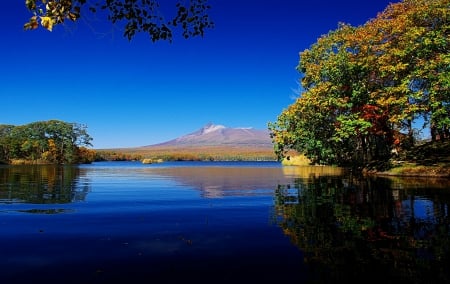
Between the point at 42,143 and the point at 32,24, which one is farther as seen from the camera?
the point at 42,143

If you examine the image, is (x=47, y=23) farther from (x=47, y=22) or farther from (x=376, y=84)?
(x=376, y=84)

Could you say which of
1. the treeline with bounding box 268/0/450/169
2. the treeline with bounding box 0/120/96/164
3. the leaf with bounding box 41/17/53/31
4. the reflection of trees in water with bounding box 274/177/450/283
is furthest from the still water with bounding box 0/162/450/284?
the treeline with bounding box 0/120/96/164

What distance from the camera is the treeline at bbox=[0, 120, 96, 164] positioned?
431 ft

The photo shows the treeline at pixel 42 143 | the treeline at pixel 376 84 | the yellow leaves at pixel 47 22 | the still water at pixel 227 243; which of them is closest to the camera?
the yellow leaves at pixel 47 22

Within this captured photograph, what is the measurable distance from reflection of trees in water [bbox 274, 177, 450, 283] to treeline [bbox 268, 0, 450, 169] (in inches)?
772

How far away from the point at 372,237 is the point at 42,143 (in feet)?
477

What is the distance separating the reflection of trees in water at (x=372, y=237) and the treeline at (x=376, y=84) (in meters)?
19.6

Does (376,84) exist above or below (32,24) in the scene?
above

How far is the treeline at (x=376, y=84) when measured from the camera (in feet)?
119

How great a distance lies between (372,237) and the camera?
11312 mm

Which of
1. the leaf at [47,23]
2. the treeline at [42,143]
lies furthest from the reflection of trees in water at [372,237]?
the treeline at [42,143]

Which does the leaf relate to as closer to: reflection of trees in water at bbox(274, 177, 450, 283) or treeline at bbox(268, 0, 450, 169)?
reflection of trees in water at bbox(274, 177, 450, 283)

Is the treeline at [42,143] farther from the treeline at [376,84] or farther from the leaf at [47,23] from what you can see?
the leaf at [47,23]

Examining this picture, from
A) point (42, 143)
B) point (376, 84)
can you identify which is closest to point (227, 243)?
point (376, 84)
